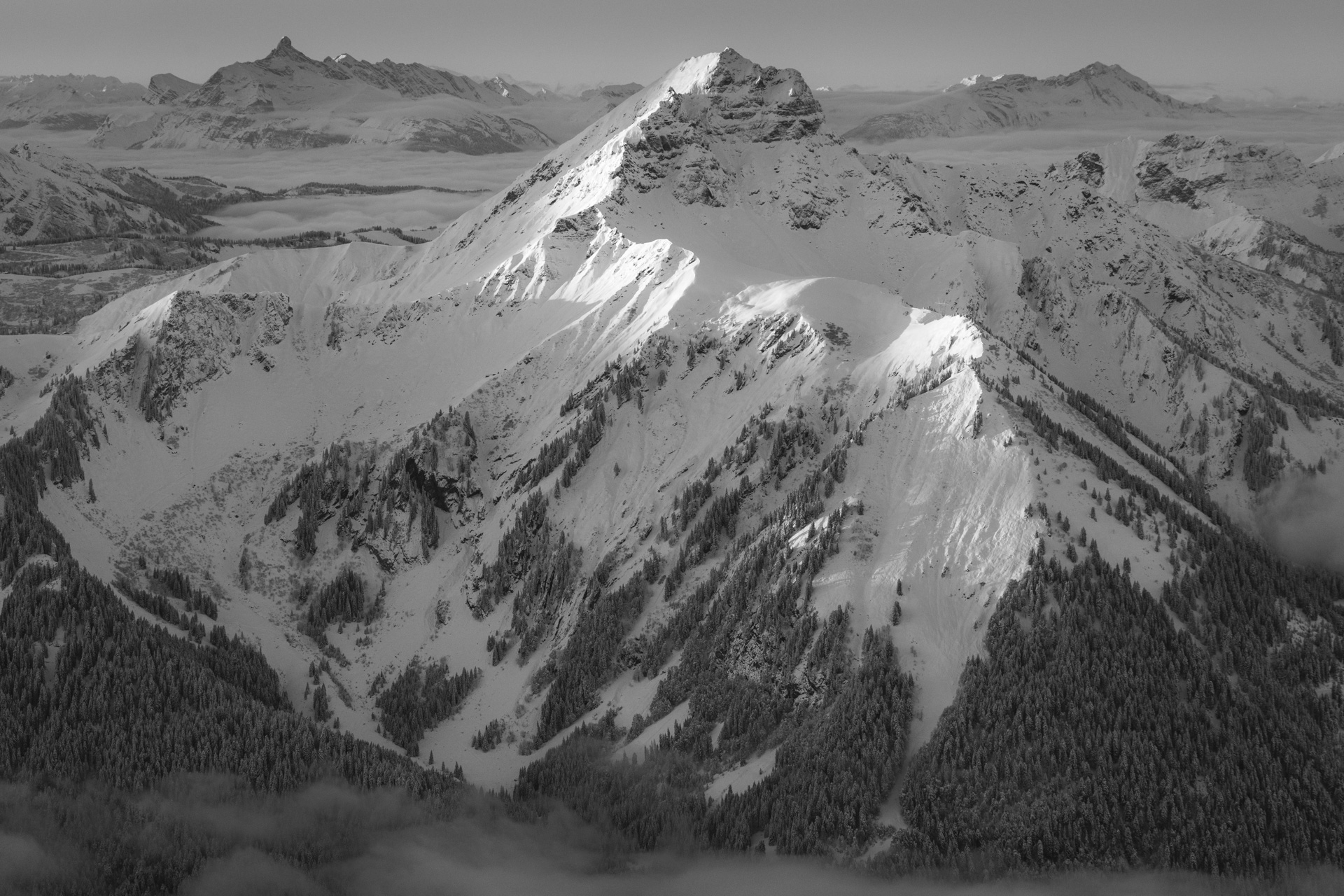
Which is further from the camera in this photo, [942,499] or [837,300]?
[837,300]

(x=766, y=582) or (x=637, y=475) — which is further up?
(x=637, y=475)

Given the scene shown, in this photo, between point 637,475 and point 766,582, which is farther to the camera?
point 637,475

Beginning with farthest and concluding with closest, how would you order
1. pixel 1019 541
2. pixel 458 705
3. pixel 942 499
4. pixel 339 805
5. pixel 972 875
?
pixel 458 705, pixel 942 499, pixel 1019 541, pixel 339 805, pixel 972 875

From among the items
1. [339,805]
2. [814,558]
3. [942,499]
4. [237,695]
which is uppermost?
[942,499]

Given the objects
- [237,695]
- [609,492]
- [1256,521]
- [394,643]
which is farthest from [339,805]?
[1256,521]

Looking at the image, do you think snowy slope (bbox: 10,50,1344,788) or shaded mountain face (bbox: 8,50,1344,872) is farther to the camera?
snowy slope (bbox: 10,50,1344,788)

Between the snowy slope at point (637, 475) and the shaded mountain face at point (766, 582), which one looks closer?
the shaded mountain face at point (766, 582)

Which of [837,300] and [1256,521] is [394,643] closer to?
[837,300]

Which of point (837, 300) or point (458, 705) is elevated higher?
point (837, 300)
